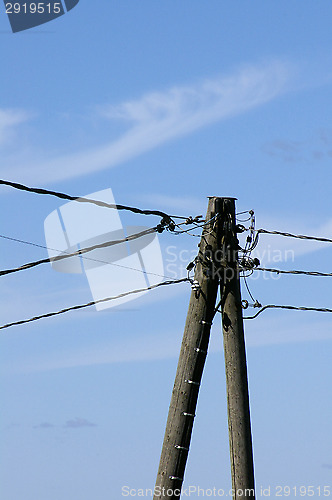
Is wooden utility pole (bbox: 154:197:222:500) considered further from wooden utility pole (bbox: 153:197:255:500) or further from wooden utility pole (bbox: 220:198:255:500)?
wooden utility pole (bbox: 220:198:255:500)

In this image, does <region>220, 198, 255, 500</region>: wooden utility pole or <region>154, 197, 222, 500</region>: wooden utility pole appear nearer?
<region>154, 197, 222, 500</region>: wooden utility pole

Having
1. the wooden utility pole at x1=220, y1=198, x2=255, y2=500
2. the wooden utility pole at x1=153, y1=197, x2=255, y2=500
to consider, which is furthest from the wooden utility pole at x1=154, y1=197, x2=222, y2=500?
the wooden utility pole at x1=220, y1=198, x2=255, y2=500

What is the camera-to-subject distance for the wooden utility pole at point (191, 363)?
946cm

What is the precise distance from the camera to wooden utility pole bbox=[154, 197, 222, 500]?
9.46 metres

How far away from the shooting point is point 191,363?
972cm

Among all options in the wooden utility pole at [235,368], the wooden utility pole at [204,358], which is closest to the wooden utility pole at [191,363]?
the wooden utility pole at [204,358]

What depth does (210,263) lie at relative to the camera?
10.0 meters

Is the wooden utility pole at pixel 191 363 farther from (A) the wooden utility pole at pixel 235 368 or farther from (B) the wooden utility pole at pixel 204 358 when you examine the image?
(A) the wooden utility pole at pixel 235 368

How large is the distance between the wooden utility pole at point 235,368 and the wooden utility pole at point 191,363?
165 millimetres

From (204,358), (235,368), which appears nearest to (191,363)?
(204,358)

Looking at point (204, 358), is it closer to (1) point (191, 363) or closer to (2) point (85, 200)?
(1) point (191, 363)

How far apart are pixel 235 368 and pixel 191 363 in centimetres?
66

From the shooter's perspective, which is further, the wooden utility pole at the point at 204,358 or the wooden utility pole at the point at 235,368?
the wooden utility pole at the point at 235,368

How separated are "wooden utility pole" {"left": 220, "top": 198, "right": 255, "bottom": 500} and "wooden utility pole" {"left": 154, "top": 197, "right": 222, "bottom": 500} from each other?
0.17 meters
